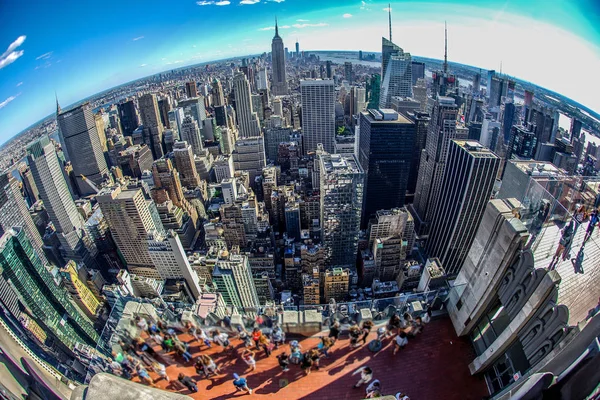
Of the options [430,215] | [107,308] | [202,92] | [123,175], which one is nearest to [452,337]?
[107,308]

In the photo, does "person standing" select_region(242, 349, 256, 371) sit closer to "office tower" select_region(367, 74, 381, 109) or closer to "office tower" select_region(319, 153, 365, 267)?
"office tower" select_region(319, 153, 365, 267)

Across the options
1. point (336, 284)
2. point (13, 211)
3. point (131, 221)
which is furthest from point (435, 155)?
point (13, 211)

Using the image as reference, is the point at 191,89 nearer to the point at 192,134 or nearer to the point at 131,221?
the point at 192,134

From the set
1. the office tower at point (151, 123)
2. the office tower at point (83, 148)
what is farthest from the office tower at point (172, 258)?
the office tower at point (151, 123)

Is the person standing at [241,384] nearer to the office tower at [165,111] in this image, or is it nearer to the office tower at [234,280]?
the office tower at [234,280]

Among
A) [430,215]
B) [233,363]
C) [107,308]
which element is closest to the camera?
[233,363]

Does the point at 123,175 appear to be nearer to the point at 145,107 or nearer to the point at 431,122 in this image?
the point at 145,107
